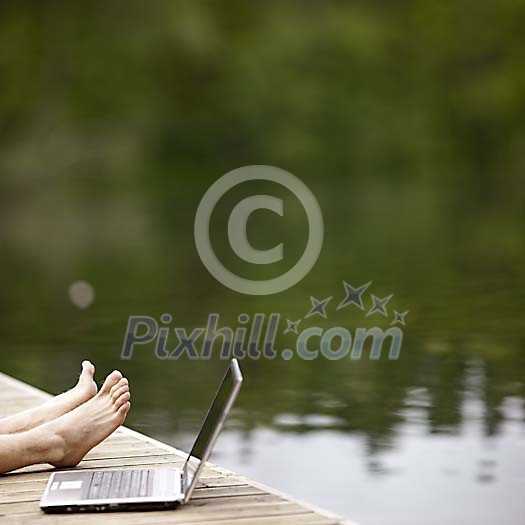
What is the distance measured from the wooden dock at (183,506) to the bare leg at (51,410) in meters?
0.13

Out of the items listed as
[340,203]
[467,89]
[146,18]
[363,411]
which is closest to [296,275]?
[363,411]

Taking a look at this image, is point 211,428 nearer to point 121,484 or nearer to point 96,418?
point 121,484

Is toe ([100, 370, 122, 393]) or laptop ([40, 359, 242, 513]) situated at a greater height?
toe ([100, 370, 122, 393])

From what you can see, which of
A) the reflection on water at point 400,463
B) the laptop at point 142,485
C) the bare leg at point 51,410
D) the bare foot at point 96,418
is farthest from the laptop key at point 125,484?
the reflection on water at point 400,463

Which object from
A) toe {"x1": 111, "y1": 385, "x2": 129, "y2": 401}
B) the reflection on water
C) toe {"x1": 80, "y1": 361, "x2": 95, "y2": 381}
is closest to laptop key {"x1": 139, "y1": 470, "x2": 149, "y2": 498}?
toe {"x1": 111, "y1": 385, "x2": 129, "y2": 401}

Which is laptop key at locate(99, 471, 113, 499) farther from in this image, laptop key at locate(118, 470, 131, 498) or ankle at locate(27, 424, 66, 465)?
ankle at locate(27, 424, 66, 465)

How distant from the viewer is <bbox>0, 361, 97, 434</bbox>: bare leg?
3.35m

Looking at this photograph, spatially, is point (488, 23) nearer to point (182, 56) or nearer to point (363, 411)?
point (182, 56)

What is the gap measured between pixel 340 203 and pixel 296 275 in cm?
1505

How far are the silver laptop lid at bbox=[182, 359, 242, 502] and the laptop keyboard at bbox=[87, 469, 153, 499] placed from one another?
10cm

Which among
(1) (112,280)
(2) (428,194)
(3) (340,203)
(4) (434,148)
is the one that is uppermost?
(4) (434,148)

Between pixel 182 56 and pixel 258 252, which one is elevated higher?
pixel 182 56

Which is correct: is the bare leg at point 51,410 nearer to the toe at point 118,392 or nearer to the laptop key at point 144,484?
the toe at point 118,392

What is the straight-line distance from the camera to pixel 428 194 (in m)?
29.1
